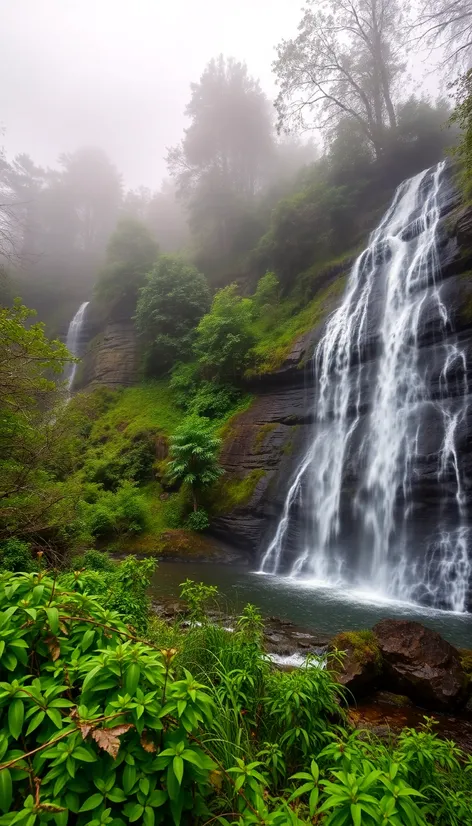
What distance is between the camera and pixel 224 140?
3744cm

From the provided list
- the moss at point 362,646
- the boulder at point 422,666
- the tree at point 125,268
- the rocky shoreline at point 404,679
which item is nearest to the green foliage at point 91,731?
the rocky shoreline at point 404,679

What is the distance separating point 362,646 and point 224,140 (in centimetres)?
4337

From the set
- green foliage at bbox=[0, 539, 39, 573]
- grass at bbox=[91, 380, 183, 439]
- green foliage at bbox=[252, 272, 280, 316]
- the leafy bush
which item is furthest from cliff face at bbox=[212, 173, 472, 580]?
green foliage at bbox=[0, 539, 39, 573]

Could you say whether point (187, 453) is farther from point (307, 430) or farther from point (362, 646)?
point (362, 646)

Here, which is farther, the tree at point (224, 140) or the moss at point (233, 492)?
the tree at point (224, 140)

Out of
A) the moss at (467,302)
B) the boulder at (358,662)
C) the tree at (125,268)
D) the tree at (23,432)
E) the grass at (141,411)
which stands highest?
the tree at (125,268)

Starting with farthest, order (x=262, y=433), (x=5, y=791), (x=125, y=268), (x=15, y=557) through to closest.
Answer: (x=125, y=268) < (x=262, y=433) < (x=15, y=557) < (x=5, y=791)

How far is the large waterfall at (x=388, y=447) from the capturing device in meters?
10.4

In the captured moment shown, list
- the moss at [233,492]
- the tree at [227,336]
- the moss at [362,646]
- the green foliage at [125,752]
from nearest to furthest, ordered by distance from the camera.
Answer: the green foliage at [125,752]
the moss at [362,646]
the moss at [233,492]
the tree at [227,336]

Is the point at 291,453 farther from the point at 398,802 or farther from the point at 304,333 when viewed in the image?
the point at 398,802

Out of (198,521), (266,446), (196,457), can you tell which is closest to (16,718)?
(198,521)

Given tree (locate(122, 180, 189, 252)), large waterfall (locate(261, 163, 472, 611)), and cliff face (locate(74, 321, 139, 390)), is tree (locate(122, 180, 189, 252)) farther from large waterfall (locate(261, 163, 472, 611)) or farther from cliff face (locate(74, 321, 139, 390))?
large waterfall (locate(261, 163, 472, 611))

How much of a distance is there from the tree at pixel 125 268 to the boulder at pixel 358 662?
2883cm

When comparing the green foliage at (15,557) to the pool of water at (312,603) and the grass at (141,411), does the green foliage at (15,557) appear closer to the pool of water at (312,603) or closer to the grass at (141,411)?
the pool of water at (312,603)
